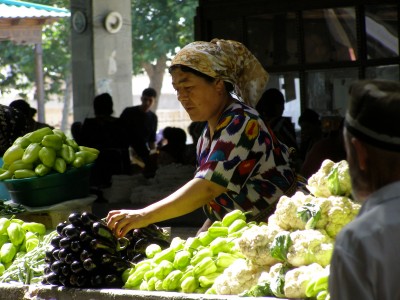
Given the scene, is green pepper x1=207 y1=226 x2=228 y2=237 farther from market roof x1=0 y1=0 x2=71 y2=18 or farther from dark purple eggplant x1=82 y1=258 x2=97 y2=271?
market roof x1=0 y1=0 x2=71 y2=18

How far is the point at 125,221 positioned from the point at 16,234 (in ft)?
3.44

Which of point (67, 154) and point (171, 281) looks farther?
point (67, 154)

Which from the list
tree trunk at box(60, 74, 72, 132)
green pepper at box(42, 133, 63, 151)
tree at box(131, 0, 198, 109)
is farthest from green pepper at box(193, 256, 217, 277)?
tree trunk at box(60, 74, 72, 132)

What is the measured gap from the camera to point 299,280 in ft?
10.3

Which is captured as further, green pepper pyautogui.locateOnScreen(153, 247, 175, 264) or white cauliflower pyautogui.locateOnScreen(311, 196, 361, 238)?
green pepper pyautogui.locateOnScreen(153, 247, 175, 264)

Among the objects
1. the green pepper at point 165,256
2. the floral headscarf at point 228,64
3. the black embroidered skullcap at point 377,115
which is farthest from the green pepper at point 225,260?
the black embroidered skullcap at point 377,115

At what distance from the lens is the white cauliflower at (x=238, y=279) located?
338 centimetres

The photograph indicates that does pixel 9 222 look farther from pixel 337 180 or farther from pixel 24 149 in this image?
pixel 337 180

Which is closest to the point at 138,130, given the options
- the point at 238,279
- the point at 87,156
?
the point at 87,156

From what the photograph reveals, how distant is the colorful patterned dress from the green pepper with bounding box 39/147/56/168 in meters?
1.51

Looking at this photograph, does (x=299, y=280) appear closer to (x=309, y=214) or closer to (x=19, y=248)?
(x=309, y=214)

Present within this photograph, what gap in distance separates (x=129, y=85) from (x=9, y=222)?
775 cm

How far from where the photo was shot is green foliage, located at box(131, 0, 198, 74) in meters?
18.1

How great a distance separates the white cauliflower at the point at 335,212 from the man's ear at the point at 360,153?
1.24 meters
